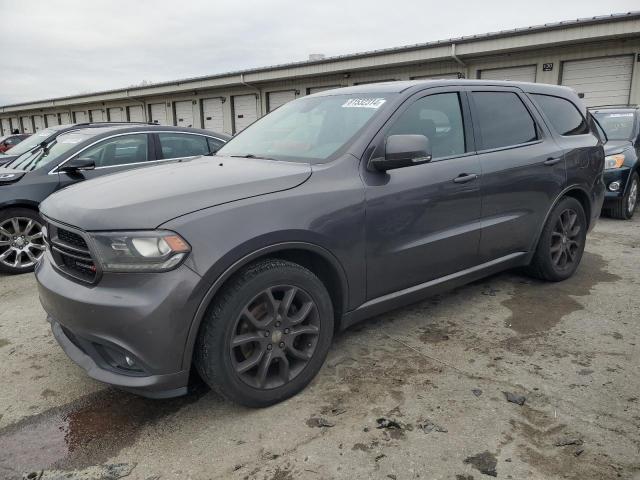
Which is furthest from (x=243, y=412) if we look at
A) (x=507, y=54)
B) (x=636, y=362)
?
(x=507, y=54)

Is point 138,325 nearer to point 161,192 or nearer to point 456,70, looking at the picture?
point 161,192

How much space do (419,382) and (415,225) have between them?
3.14 ft

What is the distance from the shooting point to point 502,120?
392cm

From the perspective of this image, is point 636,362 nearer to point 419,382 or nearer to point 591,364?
point 591,364

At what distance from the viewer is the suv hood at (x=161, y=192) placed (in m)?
2.31

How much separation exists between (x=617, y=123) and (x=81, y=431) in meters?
9.09

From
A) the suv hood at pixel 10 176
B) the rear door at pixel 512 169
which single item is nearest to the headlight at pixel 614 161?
the rear door at pixel 512 169

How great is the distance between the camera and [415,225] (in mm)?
3139

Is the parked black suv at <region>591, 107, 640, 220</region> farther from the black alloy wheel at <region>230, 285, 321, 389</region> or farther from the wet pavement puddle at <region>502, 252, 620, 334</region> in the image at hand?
the black alloy wheel at <region>230, 285, 321, 389</region>

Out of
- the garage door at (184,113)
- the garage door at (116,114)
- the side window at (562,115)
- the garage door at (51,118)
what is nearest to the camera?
the side window at (562,115)

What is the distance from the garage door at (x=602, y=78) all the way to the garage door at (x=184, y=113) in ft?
60.2

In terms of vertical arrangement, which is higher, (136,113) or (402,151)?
(136,113)

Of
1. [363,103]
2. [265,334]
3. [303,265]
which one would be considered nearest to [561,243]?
[363,103]

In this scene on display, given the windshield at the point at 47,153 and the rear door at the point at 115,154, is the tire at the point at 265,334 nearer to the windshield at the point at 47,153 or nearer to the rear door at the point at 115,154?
the rear door at the point at 115,154
